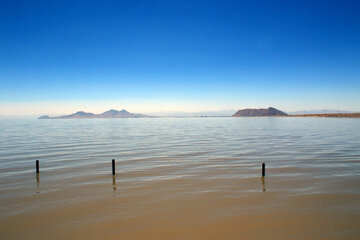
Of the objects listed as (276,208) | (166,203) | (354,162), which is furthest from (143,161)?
(354,162)

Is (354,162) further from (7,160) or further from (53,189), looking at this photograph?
(7,160)

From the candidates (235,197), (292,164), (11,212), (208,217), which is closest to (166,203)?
(208,217)

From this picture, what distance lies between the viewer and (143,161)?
18125 mm

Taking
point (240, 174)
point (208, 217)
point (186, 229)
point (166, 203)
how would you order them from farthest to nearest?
point (240, 174) < point (166, 203) < point (208, 217) < point (186, 229)

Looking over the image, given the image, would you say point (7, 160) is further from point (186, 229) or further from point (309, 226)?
point (309, 226)

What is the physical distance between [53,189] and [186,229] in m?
8.21

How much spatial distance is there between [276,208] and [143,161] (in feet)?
39.0

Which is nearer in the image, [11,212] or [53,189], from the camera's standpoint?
[11,212]

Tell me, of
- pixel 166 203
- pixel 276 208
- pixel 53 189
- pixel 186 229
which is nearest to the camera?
pixel 186 229

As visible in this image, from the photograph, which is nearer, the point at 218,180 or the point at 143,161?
the point at 218,180

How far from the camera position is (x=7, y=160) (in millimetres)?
18531

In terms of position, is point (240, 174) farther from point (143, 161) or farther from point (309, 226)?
point (143, 161)

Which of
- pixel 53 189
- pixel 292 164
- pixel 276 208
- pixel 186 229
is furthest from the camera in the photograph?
pixel 292 164

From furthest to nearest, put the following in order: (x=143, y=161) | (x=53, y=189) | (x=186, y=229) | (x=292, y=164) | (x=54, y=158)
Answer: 1. (x=54, y=158)
2. (x=143, y=161)
3. (x=292, y=164)
4. (x=53, y=189)
5. (x=186, y=229)
